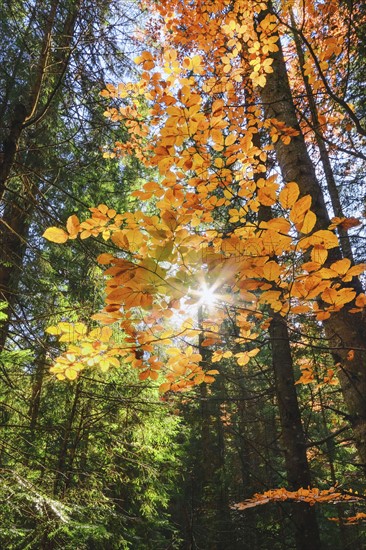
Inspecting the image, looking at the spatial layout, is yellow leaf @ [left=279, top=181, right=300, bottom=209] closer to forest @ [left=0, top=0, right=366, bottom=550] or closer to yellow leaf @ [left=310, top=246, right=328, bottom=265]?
forest @ [left=0, top=0, right=366, bottom=550]

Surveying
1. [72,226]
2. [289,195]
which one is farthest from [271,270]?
[72,226]

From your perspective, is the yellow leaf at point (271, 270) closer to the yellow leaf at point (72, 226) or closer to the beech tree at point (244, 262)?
the beech tree at point (244, 262)

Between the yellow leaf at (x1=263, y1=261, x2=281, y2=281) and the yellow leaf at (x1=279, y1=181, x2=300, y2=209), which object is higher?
the yellow leaf at (x1=279, y1=181, x2=300, y2=209)

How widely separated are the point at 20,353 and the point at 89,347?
761 millimetres

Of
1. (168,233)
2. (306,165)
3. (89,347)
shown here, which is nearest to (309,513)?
(89,347)

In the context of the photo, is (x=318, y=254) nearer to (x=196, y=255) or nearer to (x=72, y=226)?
(x=196, y=255)

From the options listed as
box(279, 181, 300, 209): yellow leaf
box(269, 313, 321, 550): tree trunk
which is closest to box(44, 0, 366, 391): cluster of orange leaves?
box(279, 181, 300, 209): yellow leaf

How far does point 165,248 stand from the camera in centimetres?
136

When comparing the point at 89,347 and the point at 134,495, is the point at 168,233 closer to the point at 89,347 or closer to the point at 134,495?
the point at 89,347

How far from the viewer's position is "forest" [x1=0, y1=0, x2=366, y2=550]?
1558mm

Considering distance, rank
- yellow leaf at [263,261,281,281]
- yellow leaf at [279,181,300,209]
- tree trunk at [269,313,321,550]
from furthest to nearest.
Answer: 1. tree trunk at [269,313,321,550]
2. yellow leaf at [263,261,281,281]
3. yellow leaf at [279,181,300,209]

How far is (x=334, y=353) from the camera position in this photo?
7.63 feet

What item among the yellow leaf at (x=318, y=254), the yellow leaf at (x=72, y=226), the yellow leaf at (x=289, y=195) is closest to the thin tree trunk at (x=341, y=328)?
the yellow leaf at (x=318, y=254)

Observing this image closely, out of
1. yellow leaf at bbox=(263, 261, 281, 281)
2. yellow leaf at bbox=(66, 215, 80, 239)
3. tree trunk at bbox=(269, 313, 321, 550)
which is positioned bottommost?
tree trunk at bbox=(269, 313, 321, 550)
